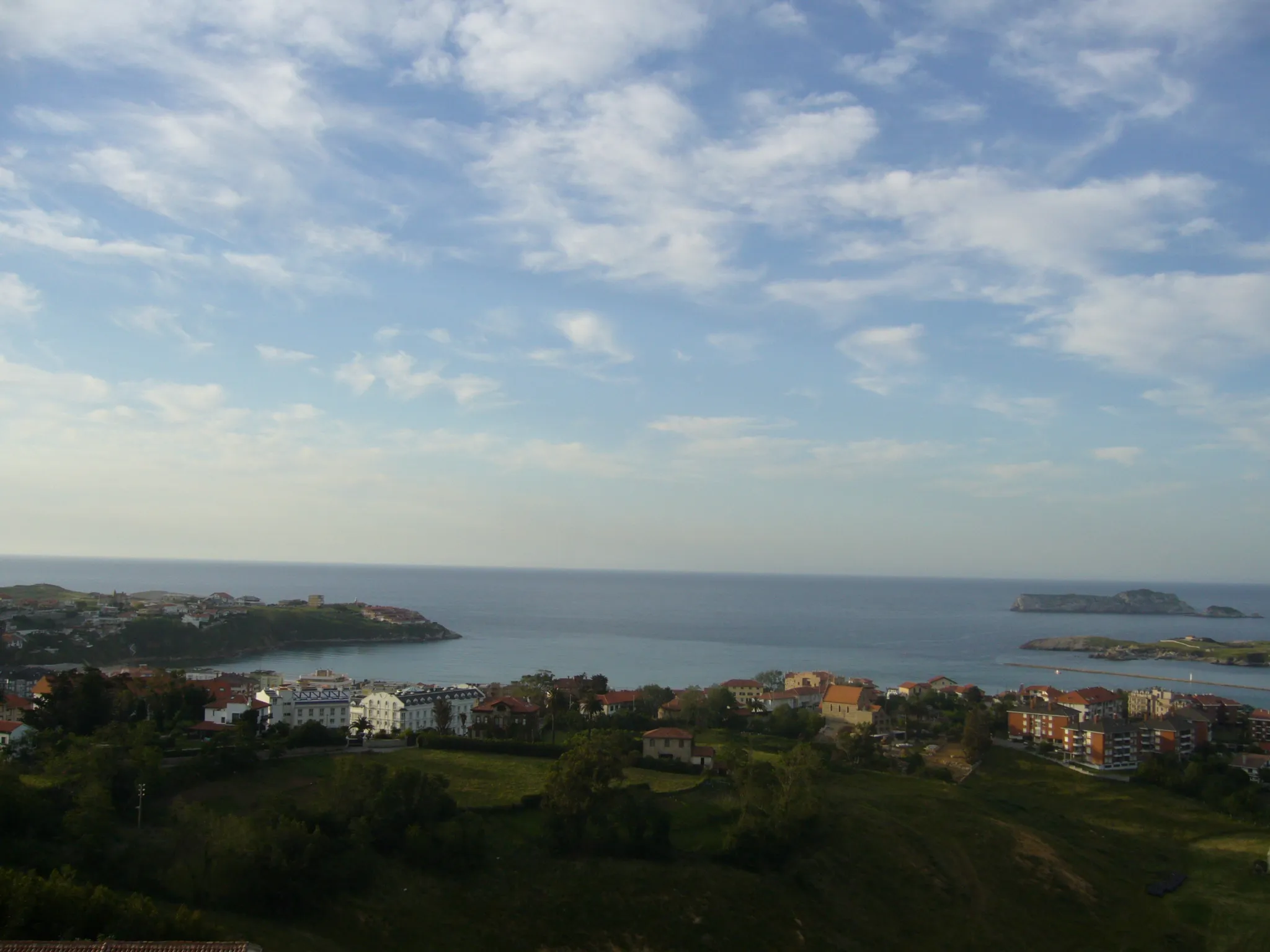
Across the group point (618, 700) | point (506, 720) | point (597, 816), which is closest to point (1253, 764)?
point (618, 700)

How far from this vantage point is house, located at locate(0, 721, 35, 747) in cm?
→ 3123

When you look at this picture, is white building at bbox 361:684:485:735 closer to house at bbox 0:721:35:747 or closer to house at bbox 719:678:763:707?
house at bbox 0:721:35:747

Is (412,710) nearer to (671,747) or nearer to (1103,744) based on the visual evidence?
(671,747)

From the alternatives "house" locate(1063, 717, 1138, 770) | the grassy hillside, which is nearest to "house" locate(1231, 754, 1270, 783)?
"house" locate(1063, 717, 1138, 770)


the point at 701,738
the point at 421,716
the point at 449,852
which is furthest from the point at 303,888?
the point at 421,716

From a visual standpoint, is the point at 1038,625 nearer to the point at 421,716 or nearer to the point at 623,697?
the point at 623,697

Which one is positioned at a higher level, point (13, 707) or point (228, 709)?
point (13, 707)

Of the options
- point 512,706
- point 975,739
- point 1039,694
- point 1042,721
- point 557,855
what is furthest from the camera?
point 1039,694

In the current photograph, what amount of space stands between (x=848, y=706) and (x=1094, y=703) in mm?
15870

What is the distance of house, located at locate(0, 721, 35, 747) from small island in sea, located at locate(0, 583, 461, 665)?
1671 inches

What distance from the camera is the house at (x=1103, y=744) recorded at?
148 feet

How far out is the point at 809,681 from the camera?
69000 millimetres

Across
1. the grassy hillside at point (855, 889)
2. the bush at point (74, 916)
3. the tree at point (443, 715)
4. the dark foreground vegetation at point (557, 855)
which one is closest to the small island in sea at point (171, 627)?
the tree at point (443, 715)

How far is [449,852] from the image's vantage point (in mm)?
21969
